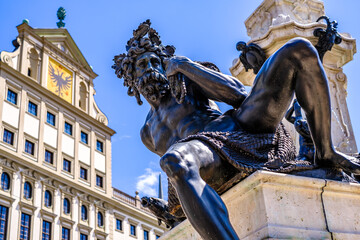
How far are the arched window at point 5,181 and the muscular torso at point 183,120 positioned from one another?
81.3 ft

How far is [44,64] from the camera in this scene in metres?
31.8

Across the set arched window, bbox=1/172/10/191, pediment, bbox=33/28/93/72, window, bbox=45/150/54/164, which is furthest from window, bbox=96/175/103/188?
pediment, bbox=33/28/93/72

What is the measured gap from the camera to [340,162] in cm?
219

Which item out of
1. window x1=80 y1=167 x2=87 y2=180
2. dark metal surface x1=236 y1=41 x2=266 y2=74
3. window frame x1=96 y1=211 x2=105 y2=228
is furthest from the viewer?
window x1=80 y1=167 x2=87 y2=180

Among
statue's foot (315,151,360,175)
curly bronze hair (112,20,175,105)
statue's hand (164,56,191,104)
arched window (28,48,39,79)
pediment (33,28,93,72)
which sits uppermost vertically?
pediment (33,28,93,72)

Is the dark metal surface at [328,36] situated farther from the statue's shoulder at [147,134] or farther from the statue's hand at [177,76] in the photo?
the statue's hand at [177,76]

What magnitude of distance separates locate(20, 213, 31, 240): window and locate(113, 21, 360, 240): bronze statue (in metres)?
25.0

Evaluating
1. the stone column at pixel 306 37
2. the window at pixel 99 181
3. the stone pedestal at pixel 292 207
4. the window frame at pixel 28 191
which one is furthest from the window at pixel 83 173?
the stone pedestal at pixel 292 207

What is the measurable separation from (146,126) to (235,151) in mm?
875

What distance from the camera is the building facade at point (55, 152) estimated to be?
26622 mm

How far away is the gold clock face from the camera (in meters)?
32.2

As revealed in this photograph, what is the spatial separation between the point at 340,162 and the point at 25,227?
86.0 ft

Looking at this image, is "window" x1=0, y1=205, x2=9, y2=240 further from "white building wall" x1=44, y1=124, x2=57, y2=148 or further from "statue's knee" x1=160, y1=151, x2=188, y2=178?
"statue's knee" x1=160, y1=151, x2=188, y2=178

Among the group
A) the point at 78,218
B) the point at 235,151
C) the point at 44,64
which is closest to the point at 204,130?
the point at 235,151
